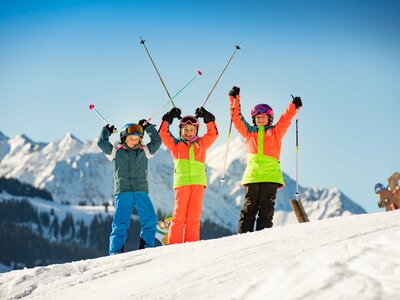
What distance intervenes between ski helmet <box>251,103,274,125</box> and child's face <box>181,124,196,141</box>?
0.84 metres

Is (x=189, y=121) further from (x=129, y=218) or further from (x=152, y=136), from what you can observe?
(x=129, y=218)

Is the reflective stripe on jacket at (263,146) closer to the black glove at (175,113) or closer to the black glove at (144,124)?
the black glove at (175,113)

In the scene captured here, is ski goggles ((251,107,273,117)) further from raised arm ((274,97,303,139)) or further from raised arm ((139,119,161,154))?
raised arm ((139,119,161,154))

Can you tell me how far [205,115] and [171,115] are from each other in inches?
18.4

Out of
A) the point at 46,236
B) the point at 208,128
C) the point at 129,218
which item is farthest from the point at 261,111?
the point at 46,236

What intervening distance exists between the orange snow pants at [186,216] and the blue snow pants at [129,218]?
0.27m

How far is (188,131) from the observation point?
7.75 metres

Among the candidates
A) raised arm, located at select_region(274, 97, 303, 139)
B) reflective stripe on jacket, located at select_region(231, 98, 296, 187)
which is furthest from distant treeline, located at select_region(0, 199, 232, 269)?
raised arm, located at select_region(274, 97, 303, 139)

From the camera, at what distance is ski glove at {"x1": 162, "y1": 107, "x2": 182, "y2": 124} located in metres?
7.85

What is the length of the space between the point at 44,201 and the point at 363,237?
620ft

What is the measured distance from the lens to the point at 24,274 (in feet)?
15.9

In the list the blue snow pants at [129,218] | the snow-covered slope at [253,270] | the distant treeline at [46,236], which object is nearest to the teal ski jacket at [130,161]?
the blue snow pants at [129,218]

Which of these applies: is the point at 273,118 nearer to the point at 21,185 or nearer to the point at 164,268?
the point at 164,268

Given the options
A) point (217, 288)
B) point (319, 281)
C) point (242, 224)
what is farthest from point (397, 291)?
point (242, 224)
